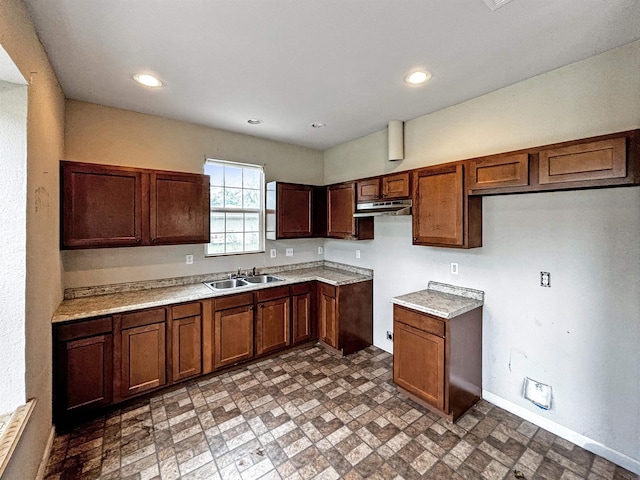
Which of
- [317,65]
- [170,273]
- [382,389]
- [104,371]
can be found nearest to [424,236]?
[382,389]

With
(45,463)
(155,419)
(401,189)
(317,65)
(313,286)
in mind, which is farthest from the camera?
(313,286)

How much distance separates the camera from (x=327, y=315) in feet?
11.7

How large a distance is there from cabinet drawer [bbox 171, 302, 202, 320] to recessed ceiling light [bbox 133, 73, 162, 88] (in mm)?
1958

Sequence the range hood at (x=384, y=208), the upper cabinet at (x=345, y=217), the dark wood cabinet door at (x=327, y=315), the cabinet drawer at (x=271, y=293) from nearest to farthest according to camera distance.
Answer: the range hood at (x=384, y=208)
the cabinet drawer at (x=271, y=293)
the dark wood cabinet door at (x=327, y=315)
the upper cabinet at (x=345, y=217)

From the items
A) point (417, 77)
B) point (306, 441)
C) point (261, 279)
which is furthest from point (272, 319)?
point (417, 77)

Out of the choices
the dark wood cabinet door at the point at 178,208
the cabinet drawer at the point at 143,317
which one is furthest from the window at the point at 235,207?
the cabinet drawer at the point at 143,317

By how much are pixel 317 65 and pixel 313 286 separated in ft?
8.15

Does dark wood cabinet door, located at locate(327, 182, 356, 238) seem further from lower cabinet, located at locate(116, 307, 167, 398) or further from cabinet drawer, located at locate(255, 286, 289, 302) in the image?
lower cabinet, located at locate(116, 307, 167, 398)

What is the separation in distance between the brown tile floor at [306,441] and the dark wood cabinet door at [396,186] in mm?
1959

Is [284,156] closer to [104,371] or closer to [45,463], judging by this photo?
[104,371]

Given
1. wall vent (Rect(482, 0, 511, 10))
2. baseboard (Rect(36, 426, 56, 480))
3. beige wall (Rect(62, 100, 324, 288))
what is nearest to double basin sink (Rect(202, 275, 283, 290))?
beige wall (Rect(62, 100, 324, 288))

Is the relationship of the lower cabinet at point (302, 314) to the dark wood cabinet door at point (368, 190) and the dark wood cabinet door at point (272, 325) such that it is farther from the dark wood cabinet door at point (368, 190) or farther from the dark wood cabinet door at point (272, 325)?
the dark wood cabinet door at point (368, 190)

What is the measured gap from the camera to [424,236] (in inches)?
110

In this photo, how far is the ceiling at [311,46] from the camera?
5.09ft
